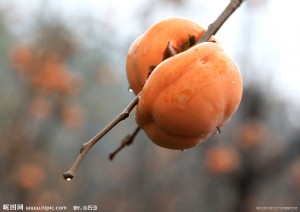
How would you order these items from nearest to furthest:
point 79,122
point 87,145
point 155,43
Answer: point 87,145 → point 155,43 → point 79,122

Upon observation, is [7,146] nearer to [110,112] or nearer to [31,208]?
[31,208]

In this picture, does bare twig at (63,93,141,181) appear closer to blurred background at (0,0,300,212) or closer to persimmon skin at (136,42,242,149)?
persimmon skin at (136,42,242,149)

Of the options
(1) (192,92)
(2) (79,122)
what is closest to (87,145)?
(1) (192,92)

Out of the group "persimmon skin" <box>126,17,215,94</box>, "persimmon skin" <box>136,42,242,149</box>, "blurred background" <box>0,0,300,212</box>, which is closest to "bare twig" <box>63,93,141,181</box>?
"persimmon skin" <box>136,42,242,149</box>

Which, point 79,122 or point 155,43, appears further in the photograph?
point 79,122

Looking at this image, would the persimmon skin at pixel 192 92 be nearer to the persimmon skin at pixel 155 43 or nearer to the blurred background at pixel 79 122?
the persimmon skin at pixel 155 43

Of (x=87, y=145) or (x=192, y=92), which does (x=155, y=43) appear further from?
(x=87, y=145)
